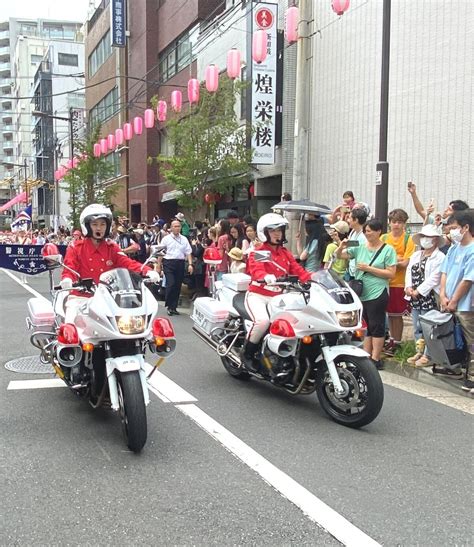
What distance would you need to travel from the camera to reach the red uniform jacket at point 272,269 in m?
5.94

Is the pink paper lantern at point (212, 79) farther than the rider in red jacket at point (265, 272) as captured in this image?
Yes

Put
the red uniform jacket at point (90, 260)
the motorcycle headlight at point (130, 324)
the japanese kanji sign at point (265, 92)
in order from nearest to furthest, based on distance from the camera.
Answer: the motorcycle headlight at point (130, 324) < the red uniform jacket at point (90, 260) < the japanese kanji sign at point (265, 92)

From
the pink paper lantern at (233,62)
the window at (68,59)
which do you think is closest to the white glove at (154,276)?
the pink paper lantern at (233,62)

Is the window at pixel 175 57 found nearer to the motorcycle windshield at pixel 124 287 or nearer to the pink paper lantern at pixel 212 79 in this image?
the pink paper lantern at pixel 212 79

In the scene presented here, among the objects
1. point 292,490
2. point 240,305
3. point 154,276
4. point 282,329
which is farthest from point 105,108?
point 292,490

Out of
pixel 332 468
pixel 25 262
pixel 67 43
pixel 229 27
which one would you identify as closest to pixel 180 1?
pixel 229 27

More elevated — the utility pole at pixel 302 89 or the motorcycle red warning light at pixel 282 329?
the utility pole at pixel 302 89

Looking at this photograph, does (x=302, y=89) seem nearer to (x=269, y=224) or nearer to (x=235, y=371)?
(x=269, y=224)

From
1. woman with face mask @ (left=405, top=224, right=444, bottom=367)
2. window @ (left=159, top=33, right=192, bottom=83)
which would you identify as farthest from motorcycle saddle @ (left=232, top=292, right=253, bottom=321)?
window @ (left=159, top=33, right=192, bottom=83)

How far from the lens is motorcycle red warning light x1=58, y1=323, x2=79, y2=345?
185 inches

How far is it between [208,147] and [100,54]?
2988cm

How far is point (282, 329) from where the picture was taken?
5.21 m

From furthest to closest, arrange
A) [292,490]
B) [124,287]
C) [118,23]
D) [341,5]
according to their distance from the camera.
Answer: [118,23]
[341,5]
[124,287]
[292,490]

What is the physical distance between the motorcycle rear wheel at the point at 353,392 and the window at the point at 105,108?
3403 centimetres
